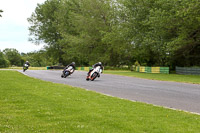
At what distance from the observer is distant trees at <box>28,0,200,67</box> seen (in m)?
34.1

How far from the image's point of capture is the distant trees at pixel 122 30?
34.1 metres

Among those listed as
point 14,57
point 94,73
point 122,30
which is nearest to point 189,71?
point 122,30

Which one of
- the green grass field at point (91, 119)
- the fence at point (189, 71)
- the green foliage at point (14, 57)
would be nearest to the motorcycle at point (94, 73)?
the green grass field at point (91, 119)

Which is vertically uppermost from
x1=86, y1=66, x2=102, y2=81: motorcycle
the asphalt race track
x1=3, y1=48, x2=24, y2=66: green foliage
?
x1=3, y1=48, x2=24, y2=66: green foliage

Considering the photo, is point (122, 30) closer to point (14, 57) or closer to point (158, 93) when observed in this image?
point (158, 93)

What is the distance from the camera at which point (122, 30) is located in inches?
1672

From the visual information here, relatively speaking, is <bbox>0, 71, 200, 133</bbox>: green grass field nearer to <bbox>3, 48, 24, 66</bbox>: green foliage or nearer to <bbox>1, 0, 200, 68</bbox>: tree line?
<bbox>1, 0, 200, 68</bbox>: tree line

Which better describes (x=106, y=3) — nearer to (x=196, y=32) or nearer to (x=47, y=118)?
(x=196, y=32)

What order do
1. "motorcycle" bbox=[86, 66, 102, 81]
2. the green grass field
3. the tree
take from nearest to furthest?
the green grass field, "motorcycle" bbox=[86, 66, 102, 81], the tree

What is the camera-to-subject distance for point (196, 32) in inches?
1417

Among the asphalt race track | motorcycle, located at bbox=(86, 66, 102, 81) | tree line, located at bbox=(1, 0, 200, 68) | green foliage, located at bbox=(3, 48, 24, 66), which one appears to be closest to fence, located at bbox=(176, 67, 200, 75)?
tree line, located at bbox=(1, 0, 200, 68)

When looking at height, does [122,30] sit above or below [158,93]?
above

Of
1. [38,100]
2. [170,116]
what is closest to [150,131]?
[170,116]

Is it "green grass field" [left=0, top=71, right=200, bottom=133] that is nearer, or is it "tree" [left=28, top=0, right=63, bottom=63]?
"green grass field" [left=0, top=71, right=200, bottom=133]
